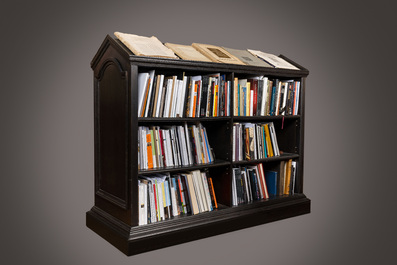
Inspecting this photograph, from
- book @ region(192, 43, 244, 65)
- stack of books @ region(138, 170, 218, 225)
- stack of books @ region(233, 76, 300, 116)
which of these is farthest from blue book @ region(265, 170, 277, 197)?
book @ region(192, 43, 244, 65)

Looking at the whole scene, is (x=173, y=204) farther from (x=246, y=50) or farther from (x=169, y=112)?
(x=246, y=50)

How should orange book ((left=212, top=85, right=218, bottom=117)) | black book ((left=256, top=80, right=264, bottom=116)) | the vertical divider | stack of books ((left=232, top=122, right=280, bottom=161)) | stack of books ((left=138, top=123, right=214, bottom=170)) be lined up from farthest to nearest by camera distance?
black book ((left=256, top=80, right=264, bottom=116)) < stack of books ((left=232, top=122, right=280, bottom=161)) < orange book ((left=212, top=85, right=218, bottom=117)) < stack of books ((left=138, top=123, right=214, bottom=170)) < the vertical divider

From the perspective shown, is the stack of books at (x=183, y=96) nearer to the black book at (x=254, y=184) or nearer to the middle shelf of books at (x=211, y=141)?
the middle shelf of books at (x=211, y=141)

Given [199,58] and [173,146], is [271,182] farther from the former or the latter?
[199,58]

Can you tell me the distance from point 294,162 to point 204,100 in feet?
4.68

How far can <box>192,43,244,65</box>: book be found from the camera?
3.56m

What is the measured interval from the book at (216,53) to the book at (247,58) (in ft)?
0.30

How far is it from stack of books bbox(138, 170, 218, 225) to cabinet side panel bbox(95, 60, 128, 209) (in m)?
0.19

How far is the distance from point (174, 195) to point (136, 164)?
510mm


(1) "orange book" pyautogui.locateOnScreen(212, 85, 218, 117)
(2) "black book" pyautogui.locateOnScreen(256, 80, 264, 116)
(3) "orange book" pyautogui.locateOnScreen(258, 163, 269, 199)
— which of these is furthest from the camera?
(3) "orange book" pyautogui.locateOnScreen(258, 163, 269, 199)

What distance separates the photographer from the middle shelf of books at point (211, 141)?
10.5 feet

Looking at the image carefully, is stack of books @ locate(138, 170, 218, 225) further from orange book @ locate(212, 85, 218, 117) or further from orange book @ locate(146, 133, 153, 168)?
orange book @ locate(212, 85, 218, 117)

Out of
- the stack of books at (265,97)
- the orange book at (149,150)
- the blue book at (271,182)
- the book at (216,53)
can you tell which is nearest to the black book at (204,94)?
the book at (216,53)

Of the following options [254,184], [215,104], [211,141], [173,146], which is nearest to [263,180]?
[254,184]
